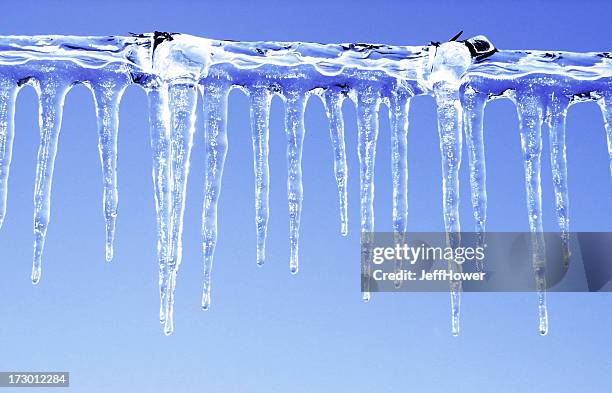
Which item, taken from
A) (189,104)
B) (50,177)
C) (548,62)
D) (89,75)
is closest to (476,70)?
(548,62)

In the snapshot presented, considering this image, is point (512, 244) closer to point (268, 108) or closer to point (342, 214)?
point (342, 214)

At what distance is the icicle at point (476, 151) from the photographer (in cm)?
250

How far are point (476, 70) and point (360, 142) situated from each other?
448mm

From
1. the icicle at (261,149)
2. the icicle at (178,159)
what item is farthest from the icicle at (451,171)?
the icicle at (178,159)

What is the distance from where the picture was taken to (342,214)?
2.58 m

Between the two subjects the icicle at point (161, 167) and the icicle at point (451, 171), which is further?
the icicle at point (451, 171)

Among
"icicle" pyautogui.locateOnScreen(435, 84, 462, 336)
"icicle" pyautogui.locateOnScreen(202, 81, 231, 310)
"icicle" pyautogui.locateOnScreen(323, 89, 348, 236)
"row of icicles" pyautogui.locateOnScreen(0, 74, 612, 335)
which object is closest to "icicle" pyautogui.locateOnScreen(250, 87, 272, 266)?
"row of icicles" pyautogui.locateOnScreen(0, 74, 612, 335)

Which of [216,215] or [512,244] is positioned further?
[512,244]

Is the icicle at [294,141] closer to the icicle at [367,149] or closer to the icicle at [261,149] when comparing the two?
the icicle at [261,149]

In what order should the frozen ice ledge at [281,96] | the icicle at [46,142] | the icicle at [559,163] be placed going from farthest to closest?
the icicle at [559,163] → the icicle at [46,142] → the frozen ice ledge at [281,96]

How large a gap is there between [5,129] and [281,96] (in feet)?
3.02

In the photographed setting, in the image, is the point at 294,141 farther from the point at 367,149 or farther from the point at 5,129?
the point at 5,129

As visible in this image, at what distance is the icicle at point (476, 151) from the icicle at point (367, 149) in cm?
31

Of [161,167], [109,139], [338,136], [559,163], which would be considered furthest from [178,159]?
[559,163]
